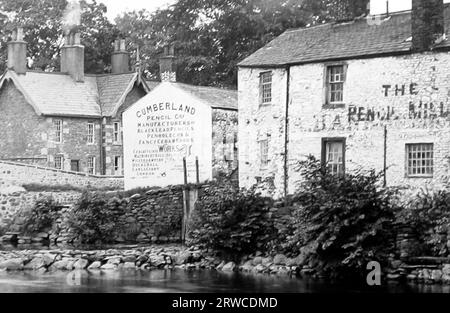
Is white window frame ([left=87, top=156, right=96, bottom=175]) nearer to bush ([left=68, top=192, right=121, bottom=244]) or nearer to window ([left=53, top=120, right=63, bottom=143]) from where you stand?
window ([left=53, top=120, right=63, bottom=143])

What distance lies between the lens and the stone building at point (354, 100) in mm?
39656

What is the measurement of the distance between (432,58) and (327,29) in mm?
6521

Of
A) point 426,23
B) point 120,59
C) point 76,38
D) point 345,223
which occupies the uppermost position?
point 76,38

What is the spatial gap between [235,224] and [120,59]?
3309 cm

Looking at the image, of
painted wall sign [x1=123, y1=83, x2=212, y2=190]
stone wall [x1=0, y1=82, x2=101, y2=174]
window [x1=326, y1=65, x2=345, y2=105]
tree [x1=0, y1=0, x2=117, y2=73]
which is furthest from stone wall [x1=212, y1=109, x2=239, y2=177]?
tree [x1=0, y1=0, x2=117, y2=73]

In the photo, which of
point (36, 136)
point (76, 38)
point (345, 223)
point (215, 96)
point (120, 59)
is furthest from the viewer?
point (120, 59)

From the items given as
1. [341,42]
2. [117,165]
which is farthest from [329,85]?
[117,165]

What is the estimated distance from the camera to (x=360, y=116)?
4138 cm

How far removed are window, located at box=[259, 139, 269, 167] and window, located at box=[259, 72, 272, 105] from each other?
→ 153 centimetres

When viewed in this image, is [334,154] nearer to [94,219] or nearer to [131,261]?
[131,261]

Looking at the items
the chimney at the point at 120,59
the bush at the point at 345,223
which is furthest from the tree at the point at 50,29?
the bush at the point at 345,223

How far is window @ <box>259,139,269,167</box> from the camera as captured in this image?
146 ft

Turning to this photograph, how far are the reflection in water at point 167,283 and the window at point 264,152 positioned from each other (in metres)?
7.74
